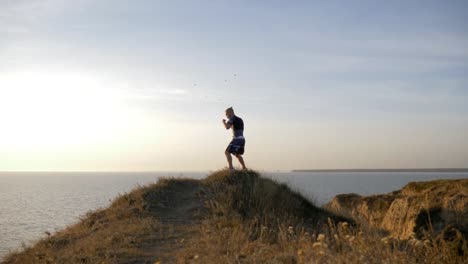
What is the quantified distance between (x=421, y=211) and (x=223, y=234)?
5297 mm

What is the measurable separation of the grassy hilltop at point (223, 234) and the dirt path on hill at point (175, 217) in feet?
0.07

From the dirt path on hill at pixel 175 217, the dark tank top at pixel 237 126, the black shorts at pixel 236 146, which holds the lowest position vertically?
the dirt path on hill at pixel 175 217

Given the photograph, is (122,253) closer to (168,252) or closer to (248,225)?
(168,252)

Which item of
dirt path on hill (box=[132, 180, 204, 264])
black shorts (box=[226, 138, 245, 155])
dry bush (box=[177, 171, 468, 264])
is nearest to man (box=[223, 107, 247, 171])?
black shorts (box=[226, 138, 245, 155])

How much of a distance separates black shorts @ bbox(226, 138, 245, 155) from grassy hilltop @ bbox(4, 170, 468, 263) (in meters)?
0.84

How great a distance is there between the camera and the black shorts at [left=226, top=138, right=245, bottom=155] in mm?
15227

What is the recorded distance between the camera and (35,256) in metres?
10.6

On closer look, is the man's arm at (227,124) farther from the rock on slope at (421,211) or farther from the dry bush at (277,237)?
the rock on slope at (421,211)

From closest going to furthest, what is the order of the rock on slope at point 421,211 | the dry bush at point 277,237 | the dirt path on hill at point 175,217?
1. the dry bush at point 277,237
2. the dirt path on hill at point 175,217
3. the rock on slope at point 421,211

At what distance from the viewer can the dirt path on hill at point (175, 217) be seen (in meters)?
9.19

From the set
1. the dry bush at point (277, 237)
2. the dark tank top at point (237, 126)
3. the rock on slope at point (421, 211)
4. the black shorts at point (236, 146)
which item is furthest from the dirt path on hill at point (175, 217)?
the rock on slope at point (421, 211)

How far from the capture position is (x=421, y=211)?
11.7m

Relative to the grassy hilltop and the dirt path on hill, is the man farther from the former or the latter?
the dirt path on hill

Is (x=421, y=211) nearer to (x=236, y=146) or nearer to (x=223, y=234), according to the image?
(x=223, y=234)
